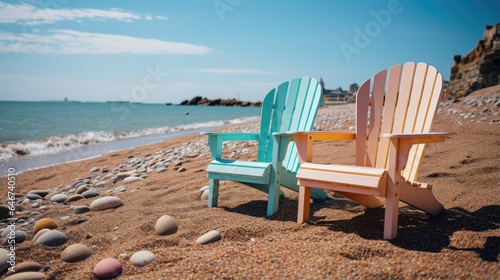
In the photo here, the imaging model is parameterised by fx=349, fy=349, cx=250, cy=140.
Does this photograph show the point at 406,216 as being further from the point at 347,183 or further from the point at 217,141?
the point at 217,141

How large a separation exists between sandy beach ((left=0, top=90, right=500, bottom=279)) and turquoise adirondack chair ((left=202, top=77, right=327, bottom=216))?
0.23 m

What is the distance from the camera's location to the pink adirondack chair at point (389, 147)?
2260mm

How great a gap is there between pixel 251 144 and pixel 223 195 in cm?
321

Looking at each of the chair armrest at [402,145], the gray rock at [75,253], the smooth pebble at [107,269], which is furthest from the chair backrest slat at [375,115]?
the gray rock at [75,253]

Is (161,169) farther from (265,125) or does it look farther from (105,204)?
(265,125)

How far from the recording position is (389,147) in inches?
96.7

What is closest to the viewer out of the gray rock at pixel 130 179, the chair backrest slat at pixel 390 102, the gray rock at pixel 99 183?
the chair backrest slat at pixel 390 102

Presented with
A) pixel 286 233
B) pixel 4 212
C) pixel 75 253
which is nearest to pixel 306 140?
pixel 286 233

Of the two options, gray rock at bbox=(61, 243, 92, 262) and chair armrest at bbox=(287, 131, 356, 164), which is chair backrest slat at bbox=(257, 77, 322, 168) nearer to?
chair armrest at bbox=(287, 131, 356, 164)

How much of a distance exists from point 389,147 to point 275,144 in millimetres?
942

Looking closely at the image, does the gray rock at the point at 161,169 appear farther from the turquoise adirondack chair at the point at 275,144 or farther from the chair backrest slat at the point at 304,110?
the chair backrest slat at the point at 304,110

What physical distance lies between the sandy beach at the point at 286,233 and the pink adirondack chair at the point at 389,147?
214 millimetres

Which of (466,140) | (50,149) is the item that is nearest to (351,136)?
(466,140)

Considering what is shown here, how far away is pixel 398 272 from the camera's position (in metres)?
1.78
